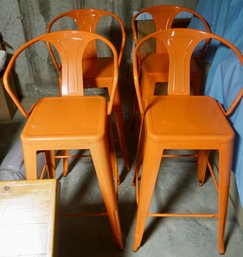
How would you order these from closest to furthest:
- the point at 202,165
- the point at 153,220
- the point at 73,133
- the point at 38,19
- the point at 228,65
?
the point at 73,133, the point at 228,65, the point at 153,220, the point at 202,165, the point at 38,19

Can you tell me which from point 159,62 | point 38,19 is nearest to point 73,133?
point 159,62

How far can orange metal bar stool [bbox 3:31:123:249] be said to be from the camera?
1030mm

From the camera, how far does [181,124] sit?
1.08m

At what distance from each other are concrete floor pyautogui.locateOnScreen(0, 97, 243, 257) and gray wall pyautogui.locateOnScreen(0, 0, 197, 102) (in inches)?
36.7

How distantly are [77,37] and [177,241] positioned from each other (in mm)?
1132

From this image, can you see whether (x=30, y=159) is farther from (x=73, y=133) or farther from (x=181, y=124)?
(x=181, y=124)

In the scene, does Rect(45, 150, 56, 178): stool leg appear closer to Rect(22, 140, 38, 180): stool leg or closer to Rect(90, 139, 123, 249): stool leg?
Rect(22, 140, 38, 180): stool leg

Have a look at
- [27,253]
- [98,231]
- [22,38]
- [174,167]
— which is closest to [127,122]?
[174,167]

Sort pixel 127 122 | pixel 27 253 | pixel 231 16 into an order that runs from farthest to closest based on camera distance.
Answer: pixel 127 122, pixel 231 16, pixel 27 253

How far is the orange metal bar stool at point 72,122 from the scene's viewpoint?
103 cm

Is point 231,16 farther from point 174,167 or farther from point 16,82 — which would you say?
point 16,82

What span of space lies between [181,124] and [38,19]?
5.62ft

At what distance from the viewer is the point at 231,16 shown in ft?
4.74

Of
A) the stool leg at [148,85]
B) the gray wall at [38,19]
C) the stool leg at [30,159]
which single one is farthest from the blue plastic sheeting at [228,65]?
the stool leg at [30,159]
